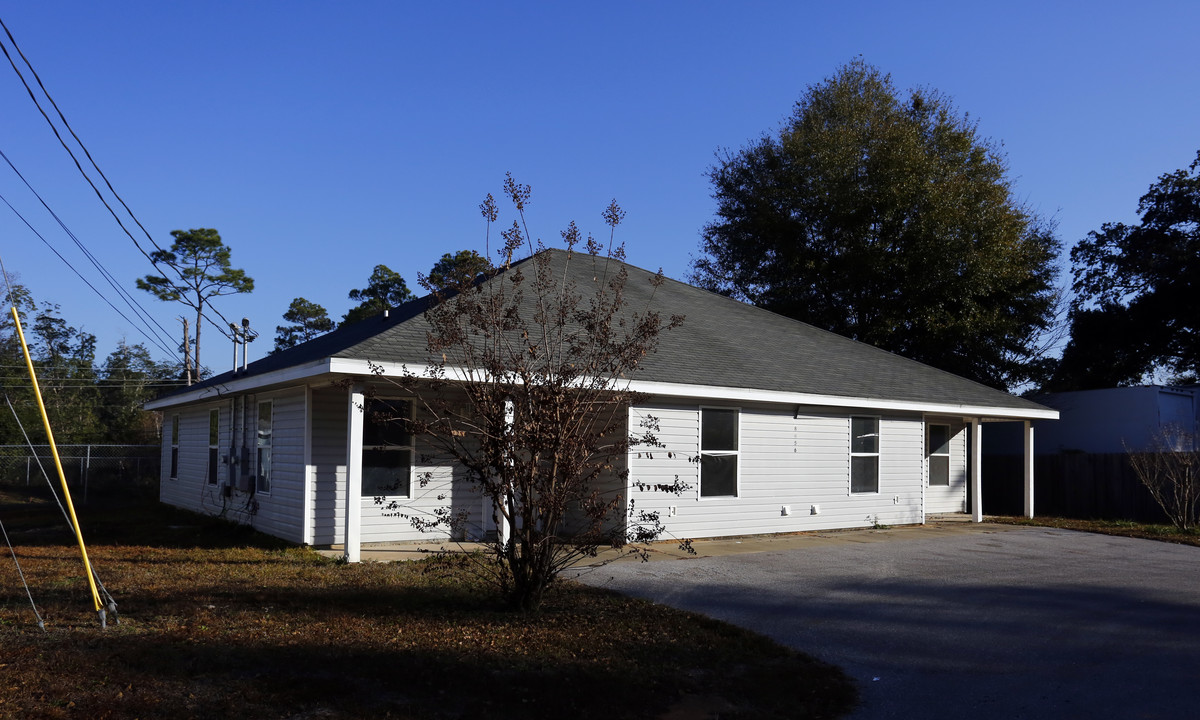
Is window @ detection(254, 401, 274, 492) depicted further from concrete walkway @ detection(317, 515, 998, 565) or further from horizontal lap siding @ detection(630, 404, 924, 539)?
horizontal lap siding @ detection(630, 404, 924, 539)

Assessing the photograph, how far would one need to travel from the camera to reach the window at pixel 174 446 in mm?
20828

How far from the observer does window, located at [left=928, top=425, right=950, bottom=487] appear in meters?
19.5

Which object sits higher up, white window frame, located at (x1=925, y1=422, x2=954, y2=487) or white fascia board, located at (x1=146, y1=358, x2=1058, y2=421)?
white fascia board, located at (x1=146, y1=358, x2=1058, y2=421)

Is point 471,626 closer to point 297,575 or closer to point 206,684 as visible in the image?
point 206,684

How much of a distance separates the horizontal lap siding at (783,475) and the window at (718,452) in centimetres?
12

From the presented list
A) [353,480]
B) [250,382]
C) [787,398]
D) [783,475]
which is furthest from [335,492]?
[783,475]

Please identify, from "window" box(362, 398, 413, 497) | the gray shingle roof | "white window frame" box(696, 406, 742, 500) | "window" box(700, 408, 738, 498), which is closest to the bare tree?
the gray shingle roof

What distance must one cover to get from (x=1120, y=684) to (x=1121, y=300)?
29.2 m

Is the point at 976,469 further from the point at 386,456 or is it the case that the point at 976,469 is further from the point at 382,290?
the point at 382,290

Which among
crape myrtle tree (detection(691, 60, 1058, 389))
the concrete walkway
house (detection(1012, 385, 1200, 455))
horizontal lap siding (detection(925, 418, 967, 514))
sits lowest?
the concrete walkway

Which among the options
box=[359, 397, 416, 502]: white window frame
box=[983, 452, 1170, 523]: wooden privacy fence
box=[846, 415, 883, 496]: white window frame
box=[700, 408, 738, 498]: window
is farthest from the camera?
box=[983, 452, 1170, 523]: wooden privacy fence

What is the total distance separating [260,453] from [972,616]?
35.4ft

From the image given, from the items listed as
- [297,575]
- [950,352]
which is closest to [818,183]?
[950,352]

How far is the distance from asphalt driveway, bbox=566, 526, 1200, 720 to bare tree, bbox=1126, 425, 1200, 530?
3.98m
